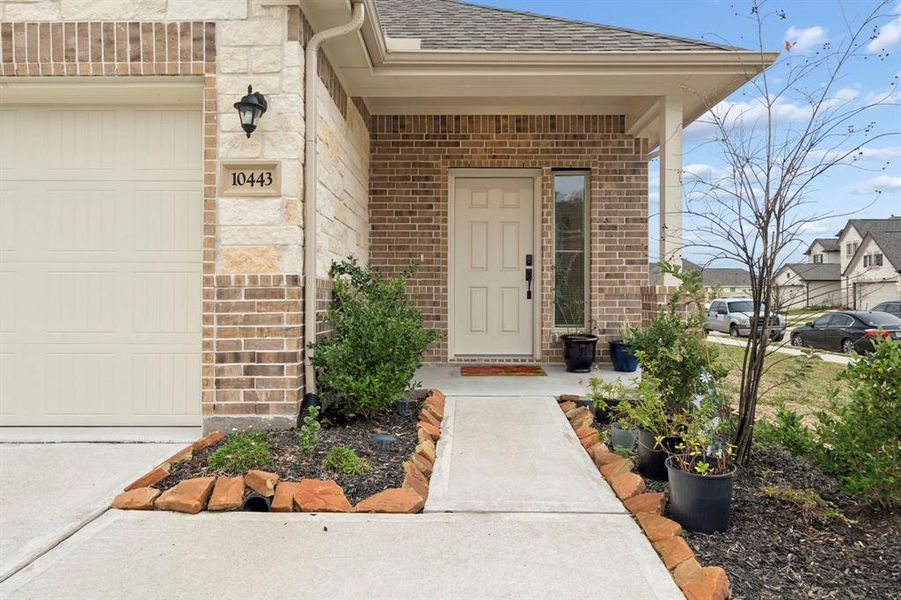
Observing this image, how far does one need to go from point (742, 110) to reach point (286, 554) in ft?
9.75

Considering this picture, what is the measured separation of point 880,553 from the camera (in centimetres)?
217

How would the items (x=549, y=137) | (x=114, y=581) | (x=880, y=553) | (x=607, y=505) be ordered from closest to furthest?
1. (x=114, y=581)
2. (x=880, y=553)
3. (x=607, y=505)
4. (x=549, y=137)

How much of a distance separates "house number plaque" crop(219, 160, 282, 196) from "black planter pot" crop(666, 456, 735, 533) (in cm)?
281

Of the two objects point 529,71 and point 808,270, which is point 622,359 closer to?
point 808,270

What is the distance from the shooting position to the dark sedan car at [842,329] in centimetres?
1338

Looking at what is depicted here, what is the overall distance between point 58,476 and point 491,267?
14.6ft

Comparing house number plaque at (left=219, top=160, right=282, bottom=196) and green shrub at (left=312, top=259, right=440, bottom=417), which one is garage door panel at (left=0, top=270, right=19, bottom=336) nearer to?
house number plaque at (left=219, top=160, right=282, bottom=196)

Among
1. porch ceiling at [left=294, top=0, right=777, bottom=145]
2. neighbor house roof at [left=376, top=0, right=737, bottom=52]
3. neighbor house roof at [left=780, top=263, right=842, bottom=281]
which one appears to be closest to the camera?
neighbor house roof at [left=780, top=263, right=842, bottom=281]

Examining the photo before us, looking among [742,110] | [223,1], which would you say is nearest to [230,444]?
[223,1]

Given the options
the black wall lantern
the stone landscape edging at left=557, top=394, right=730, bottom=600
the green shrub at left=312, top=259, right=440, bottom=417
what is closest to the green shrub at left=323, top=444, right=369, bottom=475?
the green shrub at left=312, top=259, right=440, bottom=417

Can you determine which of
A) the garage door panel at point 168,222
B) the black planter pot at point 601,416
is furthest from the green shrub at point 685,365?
the garage door panel at point 168,222

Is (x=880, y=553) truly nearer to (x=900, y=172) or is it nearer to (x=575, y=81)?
(x=900, y=172)

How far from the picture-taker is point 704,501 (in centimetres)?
237

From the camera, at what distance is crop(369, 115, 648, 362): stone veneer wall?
6.29 metres
